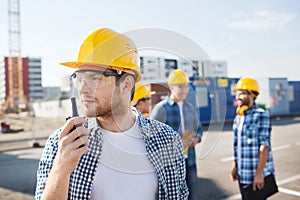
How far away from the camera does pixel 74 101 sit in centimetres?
116

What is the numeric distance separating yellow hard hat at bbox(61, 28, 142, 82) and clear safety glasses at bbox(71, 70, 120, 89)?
45 mm

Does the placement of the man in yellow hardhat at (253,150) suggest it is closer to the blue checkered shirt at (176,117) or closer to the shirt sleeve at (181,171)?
the blue checkered shirt at (176,117)

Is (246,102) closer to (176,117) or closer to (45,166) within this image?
(176,117)

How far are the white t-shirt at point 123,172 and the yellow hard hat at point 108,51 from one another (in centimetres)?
37

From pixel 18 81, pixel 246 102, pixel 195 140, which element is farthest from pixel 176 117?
pixel 18 81

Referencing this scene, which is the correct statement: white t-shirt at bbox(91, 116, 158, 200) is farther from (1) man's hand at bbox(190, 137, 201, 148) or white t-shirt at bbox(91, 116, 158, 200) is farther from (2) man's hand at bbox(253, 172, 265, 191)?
(2) man's hand at bbox(253, 172, 265, 191)

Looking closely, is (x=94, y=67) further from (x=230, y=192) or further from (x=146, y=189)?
(x=230, y=192)

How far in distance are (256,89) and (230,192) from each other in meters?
2.35

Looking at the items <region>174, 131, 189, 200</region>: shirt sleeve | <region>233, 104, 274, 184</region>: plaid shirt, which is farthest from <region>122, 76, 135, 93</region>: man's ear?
<region>233, 104, 274, 184</region>: plaid shirt

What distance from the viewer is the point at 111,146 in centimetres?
143

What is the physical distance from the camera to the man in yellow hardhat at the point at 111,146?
1.30m

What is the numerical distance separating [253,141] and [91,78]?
7.95 ft

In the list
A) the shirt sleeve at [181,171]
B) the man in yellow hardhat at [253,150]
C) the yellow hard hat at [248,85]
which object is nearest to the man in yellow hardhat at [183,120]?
the man in yellow hardhat at [253,150]

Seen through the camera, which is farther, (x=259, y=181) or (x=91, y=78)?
(x=259, y=181)
